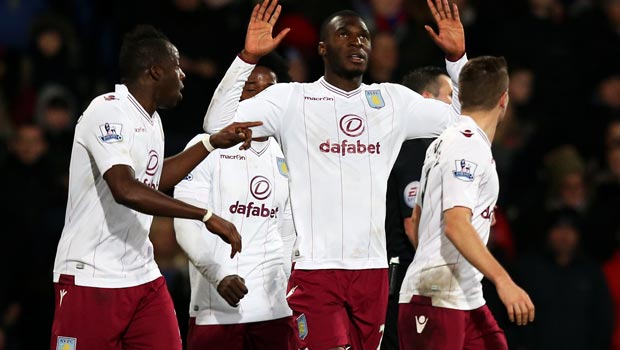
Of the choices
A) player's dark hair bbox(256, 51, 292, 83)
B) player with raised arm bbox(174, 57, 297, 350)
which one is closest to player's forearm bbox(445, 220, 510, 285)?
player with raised arm bbox(174, 57, 297, 350)

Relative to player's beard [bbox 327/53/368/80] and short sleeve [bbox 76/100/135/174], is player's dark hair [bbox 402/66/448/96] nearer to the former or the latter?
player's beard [bbox 327/53/368/80]

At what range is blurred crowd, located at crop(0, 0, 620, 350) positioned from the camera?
11.4 metres

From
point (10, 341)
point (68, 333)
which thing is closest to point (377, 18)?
point (10, 341)

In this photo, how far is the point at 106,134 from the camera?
744 cm

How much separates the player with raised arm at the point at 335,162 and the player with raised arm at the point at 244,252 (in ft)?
1.88

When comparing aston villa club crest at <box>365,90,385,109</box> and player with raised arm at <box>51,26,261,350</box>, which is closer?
player with raised arm at <box>51,26,261,350</box>

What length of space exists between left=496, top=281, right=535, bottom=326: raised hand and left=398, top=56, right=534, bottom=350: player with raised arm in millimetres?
488

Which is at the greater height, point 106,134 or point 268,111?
point 268,111

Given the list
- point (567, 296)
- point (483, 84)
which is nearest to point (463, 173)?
point (483, 84)

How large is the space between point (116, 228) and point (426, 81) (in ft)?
8.32

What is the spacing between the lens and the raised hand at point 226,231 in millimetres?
7195

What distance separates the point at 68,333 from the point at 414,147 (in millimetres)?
2651

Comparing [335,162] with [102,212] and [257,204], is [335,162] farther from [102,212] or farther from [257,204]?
[102,212]

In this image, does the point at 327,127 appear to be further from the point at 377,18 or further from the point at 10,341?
the point at 377,18
